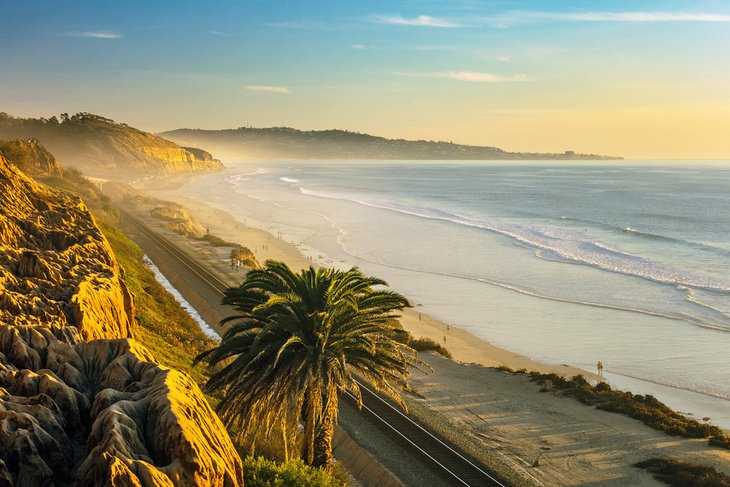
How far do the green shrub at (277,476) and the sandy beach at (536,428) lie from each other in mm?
7680

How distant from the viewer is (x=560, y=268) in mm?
61281

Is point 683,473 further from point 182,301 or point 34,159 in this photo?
point 34,159

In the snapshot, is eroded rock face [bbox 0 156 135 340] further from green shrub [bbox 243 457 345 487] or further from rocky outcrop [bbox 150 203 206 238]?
rocky outcrop [bbox 150 203 206 238]

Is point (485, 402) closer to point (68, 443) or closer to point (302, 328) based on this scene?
point (302, 328)

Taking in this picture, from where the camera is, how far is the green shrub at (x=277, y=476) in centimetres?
1564

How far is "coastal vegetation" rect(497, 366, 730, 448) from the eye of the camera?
81.9 ft

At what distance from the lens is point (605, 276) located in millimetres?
57938

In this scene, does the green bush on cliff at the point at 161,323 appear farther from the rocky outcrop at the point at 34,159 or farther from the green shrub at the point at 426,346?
the rocky outcrop at the point at 34,159

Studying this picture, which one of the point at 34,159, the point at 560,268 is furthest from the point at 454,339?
the point at 34,159

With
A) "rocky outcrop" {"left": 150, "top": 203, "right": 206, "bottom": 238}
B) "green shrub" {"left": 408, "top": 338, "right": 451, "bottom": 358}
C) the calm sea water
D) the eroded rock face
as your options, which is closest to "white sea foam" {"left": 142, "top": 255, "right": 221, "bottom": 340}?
the eroded rock face

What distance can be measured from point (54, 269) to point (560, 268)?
50.0 meters

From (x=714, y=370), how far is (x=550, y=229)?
58.4 metres

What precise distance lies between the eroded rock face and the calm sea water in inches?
930

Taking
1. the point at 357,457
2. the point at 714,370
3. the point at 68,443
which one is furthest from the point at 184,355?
Answer: the point at 714,370
